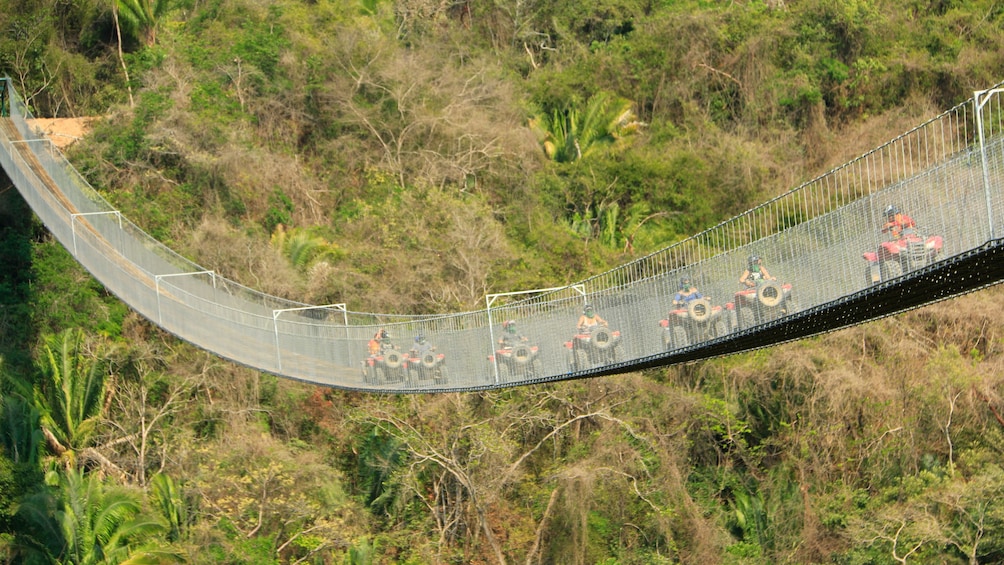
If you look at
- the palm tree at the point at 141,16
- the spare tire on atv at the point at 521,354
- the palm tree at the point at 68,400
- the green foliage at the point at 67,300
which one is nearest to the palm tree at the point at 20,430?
the palm tree at the point at 68,400

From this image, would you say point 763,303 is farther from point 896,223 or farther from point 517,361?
point 517,361

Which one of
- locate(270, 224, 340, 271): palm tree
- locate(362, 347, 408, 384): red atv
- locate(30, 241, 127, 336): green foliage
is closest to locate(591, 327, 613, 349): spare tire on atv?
locate(362, 347, 408, 384): red atv

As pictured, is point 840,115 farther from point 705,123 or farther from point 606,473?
point 606,473

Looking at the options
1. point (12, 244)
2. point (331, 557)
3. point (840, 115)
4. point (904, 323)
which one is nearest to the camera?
point (331, 557)

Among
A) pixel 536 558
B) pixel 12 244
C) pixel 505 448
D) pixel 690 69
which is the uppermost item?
pixel 690 69

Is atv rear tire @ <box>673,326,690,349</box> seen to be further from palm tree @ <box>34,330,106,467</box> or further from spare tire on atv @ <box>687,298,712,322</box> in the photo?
palm tree @ <box>34,330,106,467</box>

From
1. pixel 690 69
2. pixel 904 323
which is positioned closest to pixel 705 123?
pixel 690 69

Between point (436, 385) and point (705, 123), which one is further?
point (705, 123)

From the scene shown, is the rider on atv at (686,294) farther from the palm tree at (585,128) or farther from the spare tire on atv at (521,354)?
the palm tree at (585,128)
